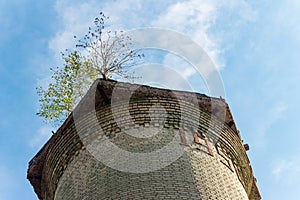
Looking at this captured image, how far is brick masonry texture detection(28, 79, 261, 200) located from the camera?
8672 millimetres

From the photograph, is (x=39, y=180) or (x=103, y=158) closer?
(x=103, y=158)

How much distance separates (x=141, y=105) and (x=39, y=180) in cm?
287

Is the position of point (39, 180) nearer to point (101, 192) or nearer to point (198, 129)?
point (101, 192)

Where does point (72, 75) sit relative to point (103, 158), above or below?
above

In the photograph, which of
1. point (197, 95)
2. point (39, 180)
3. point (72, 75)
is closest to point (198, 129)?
point (197, 95)

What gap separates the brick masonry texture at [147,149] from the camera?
8.67 m

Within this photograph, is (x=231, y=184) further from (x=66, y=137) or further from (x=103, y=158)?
(x=66, y=137)

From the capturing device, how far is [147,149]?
9.14 metres

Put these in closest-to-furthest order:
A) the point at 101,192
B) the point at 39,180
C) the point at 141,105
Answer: the point at 101,192, the point at 141,105, the point at 39,180

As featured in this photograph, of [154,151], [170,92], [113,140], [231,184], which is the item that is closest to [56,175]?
[113,140]

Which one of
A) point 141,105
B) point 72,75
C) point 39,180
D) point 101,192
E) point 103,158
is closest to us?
point 101,192

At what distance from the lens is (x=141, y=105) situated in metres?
9.92

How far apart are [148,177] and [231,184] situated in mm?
1766

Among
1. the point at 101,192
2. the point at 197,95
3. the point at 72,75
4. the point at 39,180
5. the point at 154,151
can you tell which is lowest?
the point at 101,192
